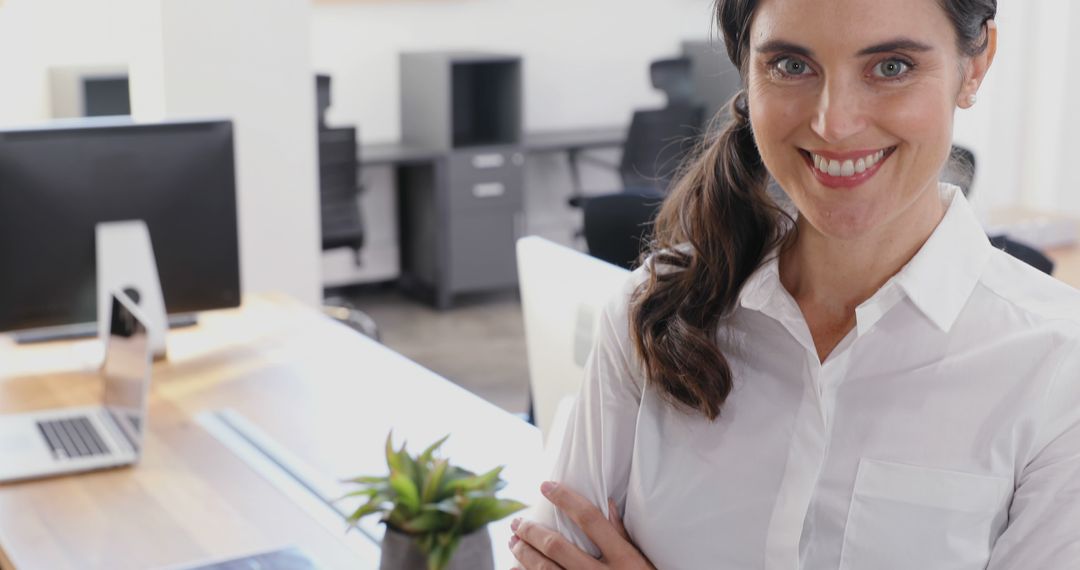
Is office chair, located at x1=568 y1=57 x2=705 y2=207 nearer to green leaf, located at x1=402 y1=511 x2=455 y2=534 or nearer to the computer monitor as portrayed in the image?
the computer monitor

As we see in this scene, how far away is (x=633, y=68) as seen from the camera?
7.26m

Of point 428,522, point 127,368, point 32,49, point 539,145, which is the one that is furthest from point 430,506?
point 539,145

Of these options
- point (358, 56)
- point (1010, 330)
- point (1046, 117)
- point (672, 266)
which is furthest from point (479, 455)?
point (1046, 117)

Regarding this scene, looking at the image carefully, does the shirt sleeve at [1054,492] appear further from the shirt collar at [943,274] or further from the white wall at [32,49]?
the white wall at [32,49]

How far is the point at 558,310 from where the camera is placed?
200 centimetres

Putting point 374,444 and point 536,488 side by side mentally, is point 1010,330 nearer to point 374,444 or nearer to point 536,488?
point 536,488

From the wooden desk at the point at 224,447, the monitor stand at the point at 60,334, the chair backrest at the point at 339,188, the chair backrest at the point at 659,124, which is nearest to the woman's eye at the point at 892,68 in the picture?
the wooden desk at the point at 224,447

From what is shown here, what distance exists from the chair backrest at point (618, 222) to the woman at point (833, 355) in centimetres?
151

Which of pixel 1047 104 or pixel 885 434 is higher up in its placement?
pixel 1047 104

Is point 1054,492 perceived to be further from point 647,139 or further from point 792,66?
point 647,139

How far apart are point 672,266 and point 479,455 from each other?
800mm

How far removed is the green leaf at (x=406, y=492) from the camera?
1.39 metres

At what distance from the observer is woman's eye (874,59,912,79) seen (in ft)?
3.95

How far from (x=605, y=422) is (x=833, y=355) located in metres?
0.26
